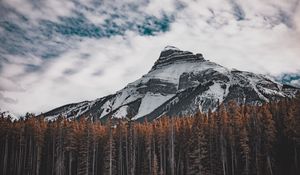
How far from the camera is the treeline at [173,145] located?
6894 cm

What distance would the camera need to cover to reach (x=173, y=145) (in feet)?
272

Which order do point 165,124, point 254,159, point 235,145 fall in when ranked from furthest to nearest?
point 165,124 → point 235,145 → point 254,159

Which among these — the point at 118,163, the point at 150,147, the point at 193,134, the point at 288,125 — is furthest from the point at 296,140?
the point at 118,163

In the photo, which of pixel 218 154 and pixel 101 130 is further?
pixel 101 130

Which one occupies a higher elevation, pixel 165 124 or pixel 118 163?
pixel 165 124

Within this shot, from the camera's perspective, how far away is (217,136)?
7575 cm

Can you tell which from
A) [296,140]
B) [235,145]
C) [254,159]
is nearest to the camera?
[296,140]

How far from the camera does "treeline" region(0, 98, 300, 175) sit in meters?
68.9

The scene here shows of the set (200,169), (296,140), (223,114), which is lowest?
(200,169)

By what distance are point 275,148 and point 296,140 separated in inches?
300

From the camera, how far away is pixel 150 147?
87000 millimetres

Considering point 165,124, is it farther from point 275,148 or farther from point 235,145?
point 275,148

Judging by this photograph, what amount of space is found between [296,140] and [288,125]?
400cm

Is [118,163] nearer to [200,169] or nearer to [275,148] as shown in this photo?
[200,169]
